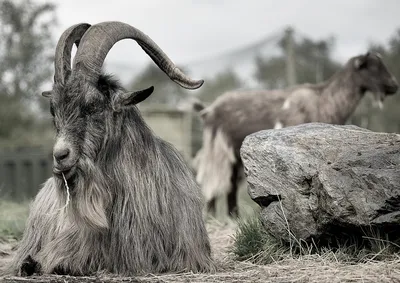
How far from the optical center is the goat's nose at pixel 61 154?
4.53m

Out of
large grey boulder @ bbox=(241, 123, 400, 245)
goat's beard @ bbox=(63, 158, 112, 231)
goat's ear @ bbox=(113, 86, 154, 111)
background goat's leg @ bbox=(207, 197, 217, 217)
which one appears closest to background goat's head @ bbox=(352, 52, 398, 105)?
background goat's leg @ bbox=(207, 197, 217, 217)

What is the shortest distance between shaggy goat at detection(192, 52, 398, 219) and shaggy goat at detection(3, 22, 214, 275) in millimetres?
5738

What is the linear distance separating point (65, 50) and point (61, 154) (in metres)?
1.08

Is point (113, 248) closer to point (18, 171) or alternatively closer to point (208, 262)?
point (208, 262)

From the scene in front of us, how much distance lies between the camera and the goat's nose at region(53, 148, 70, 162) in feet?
14.9

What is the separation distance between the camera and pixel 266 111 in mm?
11234

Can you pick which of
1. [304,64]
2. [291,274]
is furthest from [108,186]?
[304,64]

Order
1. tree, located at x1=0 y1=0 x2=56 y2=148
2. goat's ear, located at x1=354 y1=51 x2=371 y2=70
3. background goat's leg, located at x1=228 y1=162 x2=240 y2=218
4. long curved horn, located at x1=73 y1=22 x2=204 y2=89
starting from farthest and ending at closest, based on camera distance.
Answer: tree, located at x1=0 y1=0 x2=56 y2=148
goat's ear, located at x1=354 y1=51 x2=371 y2=70
background goat's leg, located at x1=228 y1=162 x2=240 y2=218
long curved horn, located at x1=73 y1=22 x2=204 y2=89

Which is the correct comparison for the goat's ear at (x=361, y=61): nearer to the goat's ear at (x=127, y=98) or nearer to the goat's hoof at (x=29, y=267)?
the goat's ear at (x=127, y=98)

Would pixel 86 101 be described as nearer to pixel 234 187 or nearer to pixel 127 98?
pixel 127 98

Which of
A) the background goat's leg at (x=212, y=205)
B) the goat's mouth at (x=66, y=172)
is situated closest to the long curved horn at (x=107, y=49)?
the goat's mouth at (x=66, y=172)

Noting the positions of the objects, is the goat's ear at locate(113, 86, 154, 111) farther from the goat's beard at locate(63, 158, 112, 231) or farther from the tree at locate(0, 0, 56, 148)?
the tree at locate(0, 0, 56, 148)

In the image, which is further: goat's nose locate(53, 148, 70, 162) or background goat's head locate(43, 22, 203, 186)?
background goat's head locate(43, 22, 203, 186)

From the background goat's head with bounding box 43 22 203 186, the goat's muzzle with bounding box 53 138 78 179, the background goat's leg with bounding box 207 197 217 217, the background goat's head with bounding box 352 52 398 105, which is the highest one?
the background goat's head with bounding box 352 52 398 105
